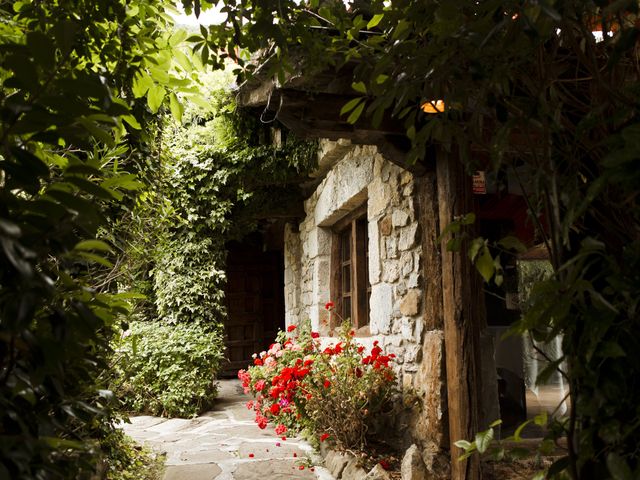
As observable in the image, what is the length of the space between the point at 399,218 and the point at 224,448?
2.33m

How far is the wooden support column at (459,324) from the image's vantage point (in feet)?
10.2

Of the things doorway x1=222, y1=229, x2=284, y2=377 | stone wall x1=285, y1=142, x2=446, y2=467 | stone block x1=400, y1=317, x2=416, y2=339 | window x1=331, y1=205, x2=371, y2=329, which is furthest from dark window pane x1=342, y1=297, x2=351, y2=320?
doorway x1=222, y1=229, x2=284, y2=377

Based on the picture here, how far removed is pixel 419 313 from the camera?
Answer: 360 cm

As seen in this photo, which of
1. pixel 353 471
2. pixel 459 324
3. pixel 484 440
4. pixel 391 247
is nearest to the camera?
pixel 484 440

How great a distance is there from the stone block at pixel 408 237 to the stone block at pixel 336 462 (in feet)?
4.72

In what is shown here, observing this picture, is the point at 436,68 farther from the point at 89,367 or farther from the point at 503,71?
the point at 89,367

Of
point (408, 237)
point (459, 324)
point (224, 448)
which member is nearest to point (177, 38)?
point (459, 324)

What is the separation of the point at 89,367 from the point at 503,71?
3.54 ft

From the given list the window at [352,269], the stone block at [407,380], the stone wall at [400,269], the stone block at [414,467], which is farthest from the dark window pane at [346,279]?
the stone block at [414,467]

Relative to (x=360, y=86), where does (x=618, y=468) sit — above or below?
below

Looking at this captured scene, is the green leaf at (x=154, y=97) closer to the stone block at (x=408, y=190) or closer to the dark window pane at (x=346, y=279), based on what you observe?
the stone block at (x=408, y=190)

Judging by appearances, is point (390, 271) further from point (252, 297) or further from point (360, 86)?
point (252, 297)

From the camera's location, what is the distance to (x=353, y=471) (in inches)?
129

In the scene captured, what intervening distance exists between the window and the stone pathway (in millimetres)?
1291
